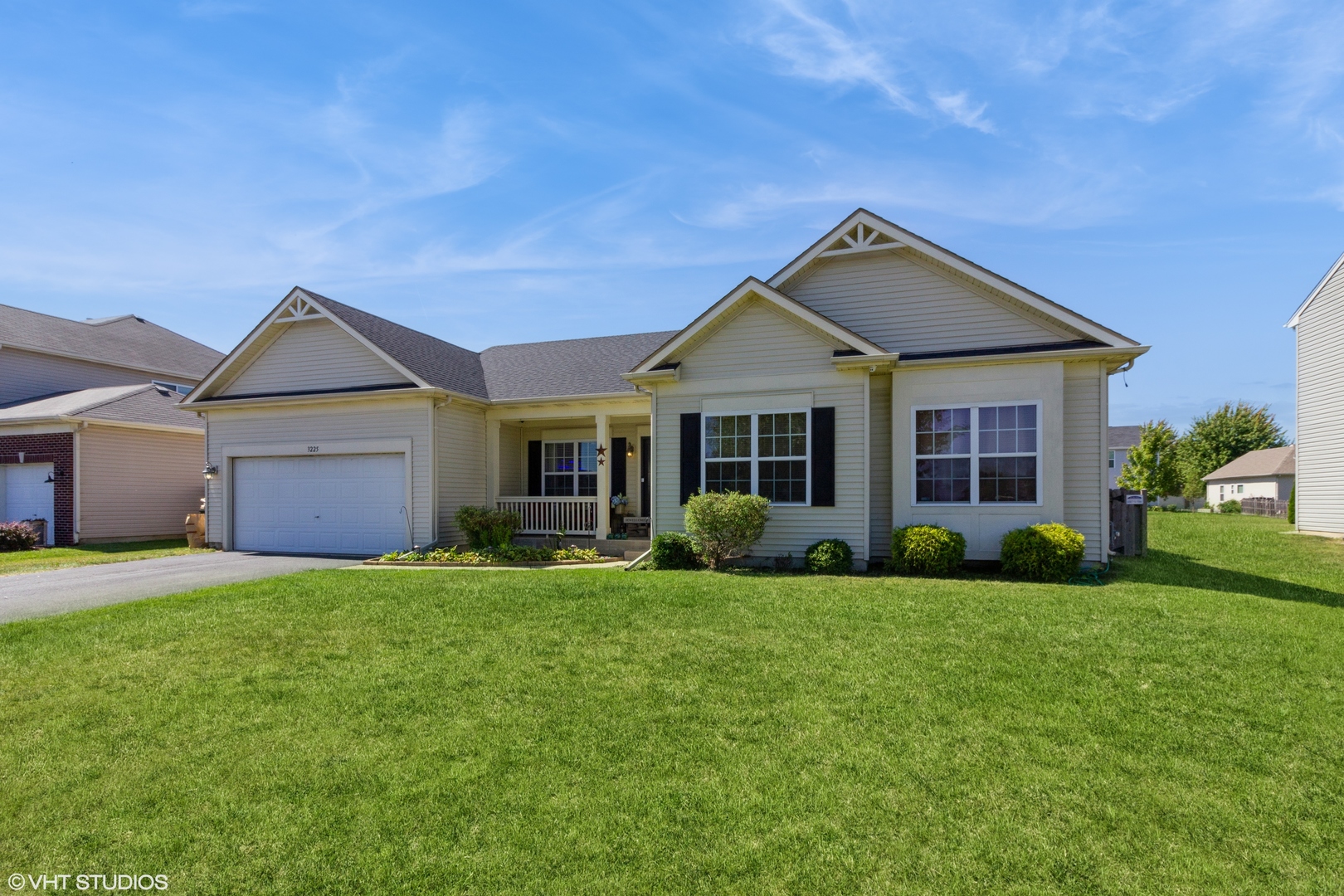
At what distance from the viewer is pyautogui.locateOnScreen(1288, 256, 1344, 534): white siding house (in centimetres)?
1794

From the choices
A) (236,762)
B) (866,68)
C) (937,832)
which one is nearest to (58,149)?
(236,762)

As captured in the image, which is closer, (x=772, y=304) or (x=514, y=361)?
(x=772, y=304)

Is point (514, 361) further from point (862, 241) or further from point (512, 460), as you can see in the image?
point (862, 241)

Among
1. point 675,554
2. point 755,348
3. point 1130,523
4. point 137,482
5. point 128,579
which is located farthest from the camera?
point 137,482

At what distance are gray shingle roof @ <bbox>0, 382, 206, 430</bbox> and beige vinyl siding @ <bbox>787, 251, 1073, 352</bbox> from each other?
57.8ft

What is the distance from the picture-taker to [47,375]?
76.1ft

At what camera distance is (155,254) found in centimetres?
1249

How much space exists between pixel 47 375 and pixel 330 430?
15.3 meters

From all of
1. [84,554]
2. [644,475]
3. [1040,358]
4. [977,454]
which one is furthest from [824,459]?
[84,554]

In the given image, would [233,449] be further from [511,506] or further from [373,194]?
[373,194]

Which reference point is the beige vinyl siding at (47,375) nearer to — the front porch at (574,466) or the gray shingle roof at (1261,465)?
the front porch at (574,466)

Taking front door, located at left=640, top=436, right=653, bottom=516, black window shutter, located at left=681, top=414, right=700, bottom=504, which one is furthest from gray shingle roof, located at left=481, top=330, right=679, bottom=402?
black window shutter, located at left=681, top=414, right=700, bottom=504

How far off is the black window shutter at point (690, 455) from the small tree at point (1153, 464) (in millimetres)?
38459

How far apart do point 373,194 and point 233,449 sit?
28.2ft
